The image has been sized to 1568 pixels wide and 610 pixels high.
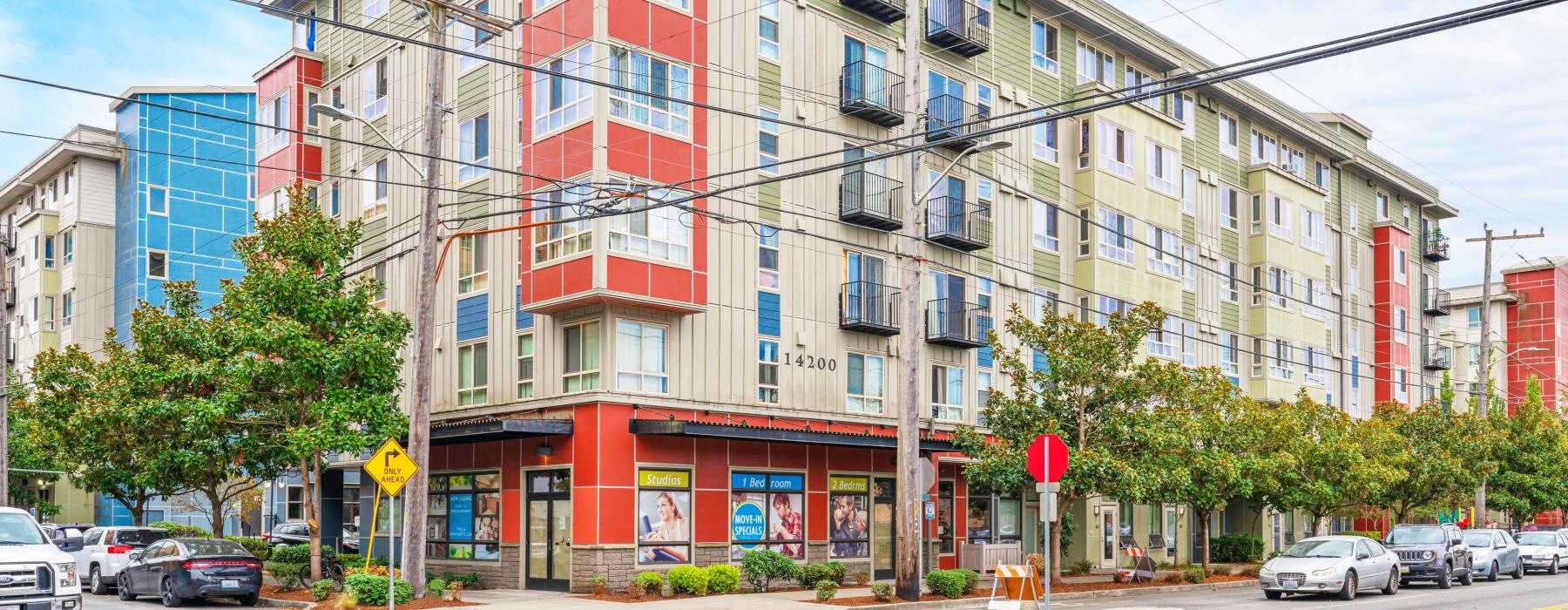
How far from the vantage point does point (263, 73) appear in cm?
4078

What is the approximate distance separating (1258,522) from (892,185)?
80.5 feet

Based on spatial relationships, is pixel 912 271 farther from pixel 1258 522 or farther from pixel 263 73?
pixel 1258 522

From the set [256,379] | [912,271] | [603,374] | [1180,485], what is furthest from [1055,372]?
[256,379]

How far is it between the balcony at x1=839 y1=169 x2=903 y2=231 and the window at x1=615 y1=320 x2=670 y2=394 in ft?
20.8

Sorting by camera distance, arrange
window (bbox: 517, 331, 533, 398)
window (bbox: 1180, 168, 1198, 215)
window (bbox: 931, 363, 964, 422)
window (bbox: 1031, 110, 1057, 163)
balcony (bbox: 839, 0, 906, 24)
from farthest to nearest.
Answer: window (bbox: 1180, 168, 1198, 215)
window (bbox: 1031, 110, 1057, 163)
window (bbox: 931, 363, 964, 422)
balcony (bbox: 839, 0, 906, 24)
window (bbox: 517, 331, 533, 398)

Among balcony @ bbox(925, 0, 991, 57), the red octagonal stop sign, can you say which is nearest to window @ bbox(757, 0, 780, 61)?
balcony @ bbox(925, 0, 991, 57)

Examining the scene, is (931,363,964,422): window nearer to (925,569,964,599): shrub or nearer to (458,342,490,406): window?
(925,569,964,599): shrub

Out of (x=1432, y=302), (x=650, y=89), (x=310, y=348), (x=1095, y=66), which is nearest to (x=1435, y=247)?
(x=1432, y=302)

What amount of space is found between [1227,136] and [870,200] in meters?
21.6

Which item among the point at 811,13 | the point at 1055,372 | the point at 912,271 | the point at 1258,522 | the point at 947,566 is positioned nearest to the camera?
the point at 912,271

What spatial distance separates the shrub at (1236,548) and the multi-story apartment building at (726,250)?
2345mm

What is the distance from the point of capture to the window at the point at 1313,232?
174 feet

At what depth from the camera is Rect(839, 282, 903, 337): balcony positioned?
33.7 metres

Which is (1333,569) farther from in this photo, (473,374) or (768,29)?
(473,374)
